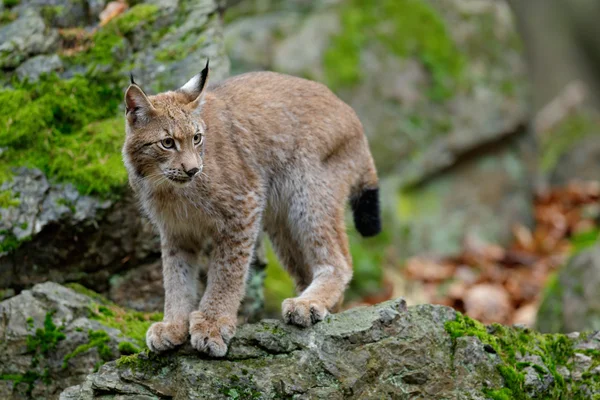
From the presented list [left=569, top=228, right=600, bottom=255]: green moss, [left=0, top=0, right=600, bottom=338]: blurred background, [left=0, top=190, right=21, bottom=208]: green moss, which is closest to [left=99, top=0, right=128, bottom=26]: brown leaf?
[left=0, top=0, right=600, bottom=338]: blurred background

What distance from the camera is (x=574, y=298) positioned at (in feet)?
24.5

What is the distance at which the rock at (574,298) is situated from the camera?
7.25 meters

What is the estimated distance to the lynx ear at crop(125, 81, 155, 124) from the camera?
4871 millimetres

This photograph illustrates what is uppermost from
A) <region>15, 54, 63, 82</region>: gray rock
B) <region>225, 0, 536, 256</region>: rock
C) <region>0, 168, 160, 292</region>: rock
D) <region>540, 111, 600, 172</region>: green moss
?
<region>540, 111, 600, 172</region>: green moss

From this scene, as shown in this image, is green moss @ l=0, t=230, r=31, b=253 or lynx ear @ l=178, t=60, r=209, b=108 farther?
green moss @ l=0, t=230, r=31, b=253

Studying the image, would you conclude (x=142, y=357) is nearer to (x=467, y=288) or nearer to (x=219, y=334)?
(x=219, y=334)

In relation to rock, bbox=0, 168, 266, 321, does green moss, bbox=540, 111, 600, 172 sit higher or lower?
higher

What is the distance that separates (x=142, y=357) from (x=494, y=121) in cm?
781

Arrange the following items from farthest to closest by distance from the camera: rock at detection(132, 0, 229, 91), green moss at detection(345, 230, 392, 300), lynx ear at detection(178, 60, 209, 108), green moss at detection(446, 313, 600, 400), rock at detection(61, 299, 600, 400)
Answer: green moss at detection(345, 230, 392, 300)
rock at detection(132, 0, 229, 91)
lynx ear at detection(178, 60, 209, 108)
green moss at detection(446, 313, 600, 400)
rock at detection(61, 299, 600, 400)

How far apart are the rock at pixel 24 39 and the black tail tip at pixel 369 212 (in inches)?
118

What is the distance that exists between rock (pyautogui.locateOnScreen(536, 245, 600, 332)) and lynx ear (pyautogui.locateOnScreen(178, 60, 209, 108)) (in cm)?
415

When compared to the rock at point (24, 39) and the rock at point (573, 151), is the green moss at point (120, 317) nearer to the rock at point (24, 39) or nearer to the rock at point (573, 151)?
the rock at point (24, 39)

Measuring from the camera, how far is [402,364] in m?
4.73

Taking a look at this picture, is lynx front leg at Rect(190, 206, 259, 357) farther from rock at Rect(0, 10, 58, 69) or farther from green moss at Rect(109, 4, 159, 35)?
rock at Rect(0, 10, 58, 69)
